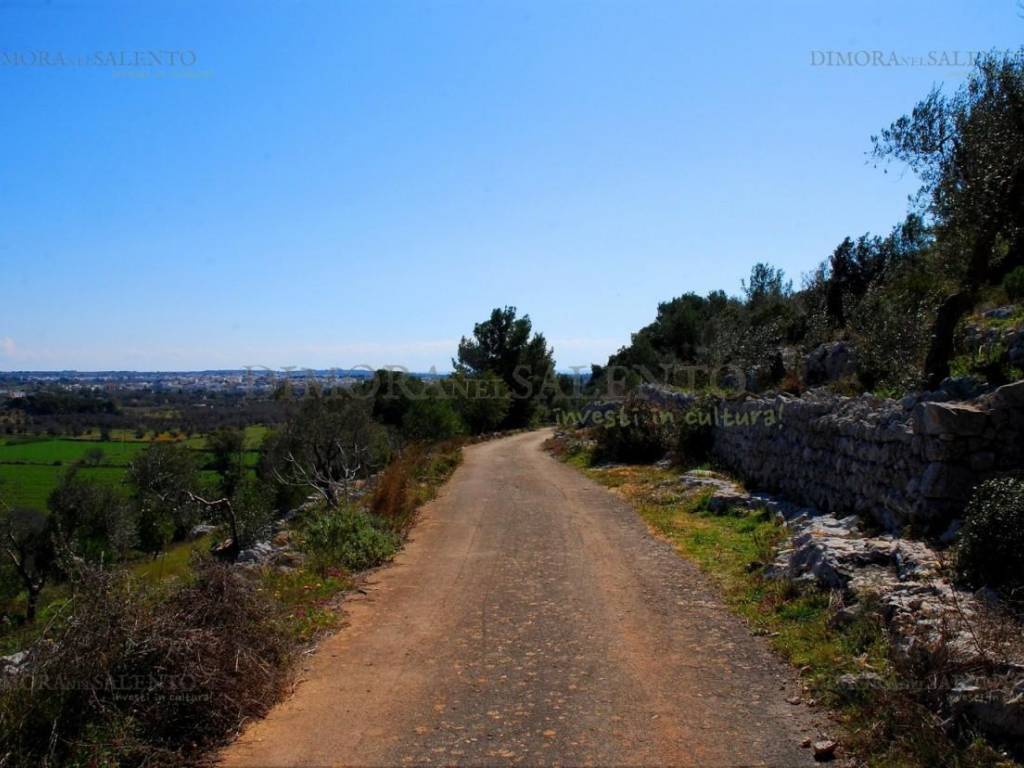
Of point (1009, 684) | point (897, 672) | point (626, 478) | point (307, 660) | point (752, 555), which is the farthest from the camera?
point (626, 478)

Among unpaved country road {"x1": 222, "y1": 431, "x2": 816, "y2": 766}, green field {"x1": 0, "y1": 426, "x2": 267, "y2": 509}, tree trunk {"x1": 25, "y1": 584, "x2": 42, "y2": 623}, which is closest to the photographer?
unpaved country road {"x1": 222, "y1": 431, "x2": 816, "y2": 766}

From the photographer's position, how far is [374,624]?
763cm

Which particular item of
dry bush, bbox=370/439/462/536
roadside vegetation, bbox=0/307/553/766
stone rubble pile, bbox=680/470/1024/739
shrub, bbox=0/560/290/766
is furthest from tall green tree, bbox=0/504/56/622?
stone rubble pile, bbox=680/470/1024/739

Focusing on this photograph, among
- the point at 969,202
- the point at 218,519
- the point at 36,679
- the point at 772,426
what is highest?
the point at 969,202

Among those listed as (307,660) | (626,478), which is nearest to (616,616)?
(307,660)

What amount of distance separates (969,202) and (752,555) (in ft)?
21.1

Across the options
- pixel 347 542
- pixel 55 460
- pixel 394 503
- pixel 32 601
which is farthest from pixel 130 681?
pixel 55 460

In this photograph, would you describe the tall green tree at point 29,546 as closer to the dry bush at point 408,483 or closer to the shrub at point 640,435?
the dry bush at point 408,483

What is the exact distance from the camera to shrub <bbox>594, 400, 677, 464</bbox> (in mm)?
22406

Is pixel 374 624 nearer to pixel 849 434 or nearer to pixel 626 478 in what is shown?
pixel 849 434

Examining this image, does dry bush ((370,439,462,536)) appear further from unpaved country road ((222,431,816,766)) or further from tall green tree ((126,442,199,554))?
tall green tree ((126,442,199,554))

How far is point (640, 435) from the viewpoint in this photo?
2322 centimetres

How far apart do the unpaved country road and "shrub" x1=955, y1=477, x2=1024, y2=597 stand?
5.72 feet

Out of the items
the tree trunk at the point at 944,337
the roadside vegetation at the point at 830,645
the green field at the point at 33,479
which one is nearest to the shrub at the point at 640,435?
the roadside vegetation at the point at 830,645
